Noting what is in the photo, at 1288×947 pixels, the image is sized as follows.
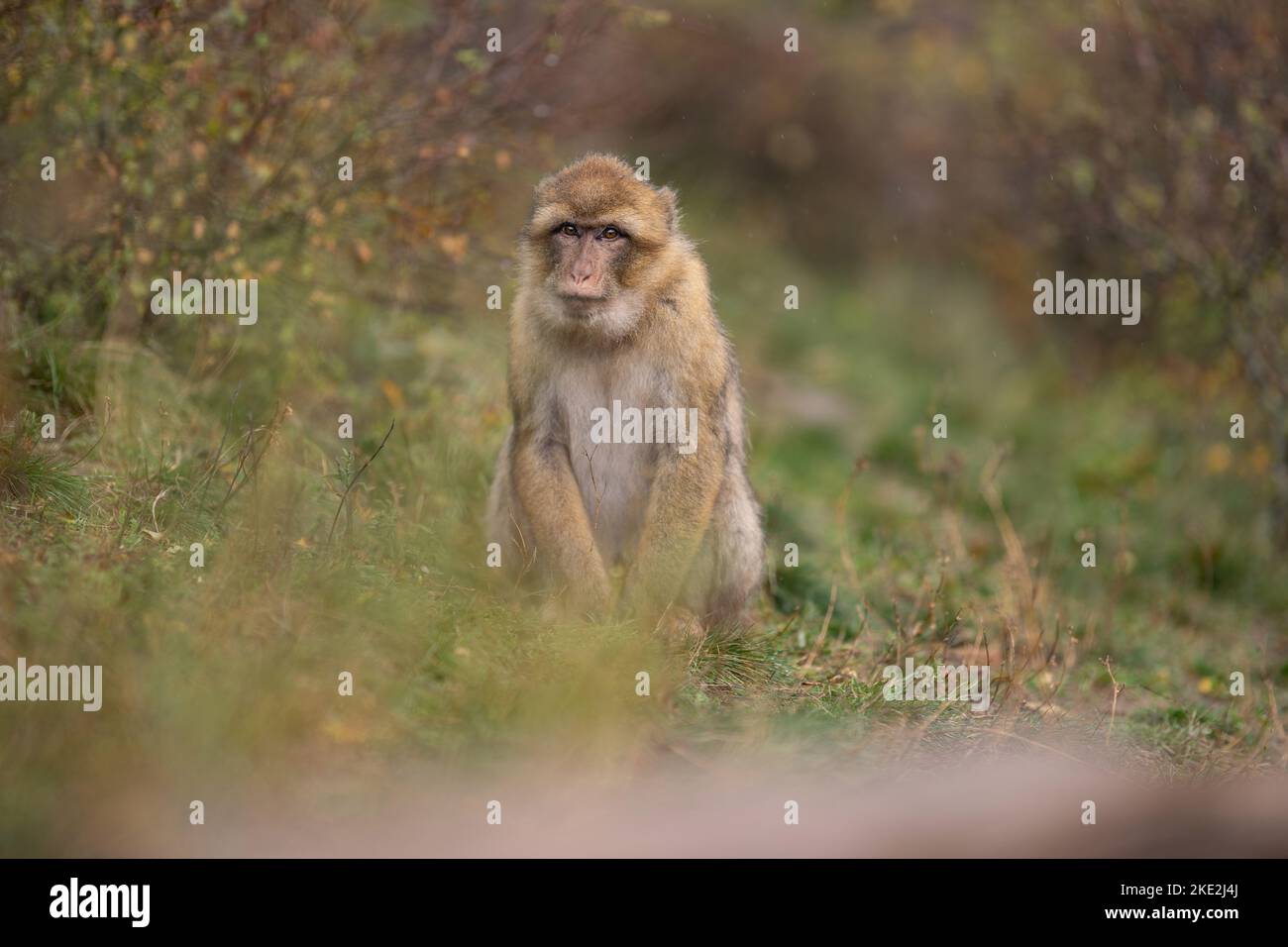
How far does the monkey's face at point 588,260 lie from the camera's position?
6395 millimetres

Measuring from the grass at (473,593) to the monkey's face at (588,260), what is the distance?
4.51 ft

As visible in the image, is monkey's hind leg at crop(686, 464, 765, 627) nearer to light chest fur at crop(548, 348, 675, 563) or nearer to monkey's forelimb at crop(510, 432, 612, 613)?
light chest fur at crop(548, 348, 675, 563)

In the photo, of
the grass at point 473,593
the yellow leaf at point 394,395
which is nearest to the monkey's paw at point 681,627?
the grass at point 473,593

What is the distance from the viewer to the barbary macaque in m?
6.54

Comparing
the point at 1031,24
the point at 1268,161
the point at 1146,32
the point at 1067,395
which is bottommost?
the point at 1067,395

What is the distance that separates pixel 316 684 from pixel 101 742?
2.60 ft

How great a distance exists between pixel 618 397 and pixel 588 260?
72cm

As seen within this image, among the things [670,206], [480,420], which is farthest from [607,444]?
[480,420]

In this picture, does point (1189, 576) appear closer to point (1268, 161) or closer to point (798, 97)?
point (1268, 161)

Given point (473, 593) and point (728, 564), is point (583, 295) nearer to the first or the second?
point (473, 593)

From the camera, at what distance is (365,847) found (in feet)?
15.1

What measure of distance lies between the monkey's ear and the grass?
1.88 meters

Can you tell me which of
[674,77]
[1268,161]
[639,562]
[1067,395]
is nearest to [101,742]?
[639,562]

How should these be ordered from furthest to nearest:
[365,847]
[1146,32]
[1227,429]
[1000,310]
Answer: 1. [1000,310]
2. [1227,429]
3. [1146,32]
4. [365,847]
